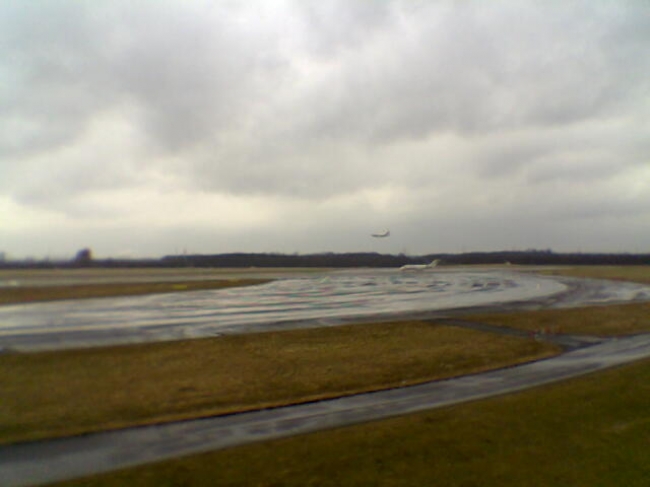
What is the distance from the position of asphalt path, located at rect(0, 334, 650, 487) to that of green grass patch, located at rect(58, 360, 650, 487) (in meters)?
0.45

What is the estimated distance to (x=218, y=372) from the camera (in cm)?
1343

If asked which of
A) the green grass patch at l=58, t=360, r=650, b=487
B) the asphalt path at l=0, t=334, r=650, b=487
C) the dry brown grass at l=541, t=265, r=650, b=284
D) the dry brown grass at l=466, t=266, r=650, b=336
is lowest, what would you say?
the asphalt path at l=0, t=334, r=650, b=487

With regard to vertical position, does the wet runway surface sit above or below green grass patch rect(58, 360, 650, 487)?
above

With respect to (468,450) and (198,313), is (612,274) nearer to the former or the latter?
(198,313)

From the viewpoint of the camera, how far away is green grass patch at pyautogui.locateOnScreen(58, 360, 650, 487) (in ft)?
22.8

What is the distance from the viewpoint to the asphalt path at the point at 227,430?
24.7 ft

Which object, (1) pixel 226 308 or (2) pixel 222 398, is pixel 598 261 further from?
(2) pixel 222 398

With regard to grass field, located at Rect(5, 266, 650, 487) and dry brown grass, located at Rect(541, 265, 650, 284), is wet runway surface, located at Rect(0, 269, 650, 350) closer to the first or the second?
grass field, located at Rect(5, 266, 650, 487)

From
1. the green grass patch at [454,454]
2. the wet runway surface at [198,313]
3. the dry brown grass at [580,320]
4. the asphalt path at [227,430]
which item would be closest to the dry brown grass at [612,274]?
the wet runway surface at [198,313]

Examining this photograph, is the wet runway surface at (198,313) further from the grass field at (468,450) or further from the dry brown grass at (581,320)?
the grass field at (468,450)

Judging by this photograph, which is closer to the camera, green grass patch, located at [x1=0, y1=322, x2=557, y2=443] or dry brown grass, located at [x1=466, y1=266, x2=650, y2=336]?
green grass patch, located at [x1=0, y1=322, x2=557, y2=443]

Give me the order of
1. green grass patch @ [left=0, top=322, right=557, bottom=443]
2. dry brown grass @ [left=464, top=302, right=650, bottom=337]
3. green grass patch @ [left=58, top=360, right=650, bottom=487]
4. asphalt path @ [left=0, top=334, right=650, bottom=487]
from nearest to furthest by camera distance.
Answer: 1. green grass patch @ [left=58, top=360, right=650, bottom=487]
2. asphalt path @ [left=0, top=334, right=650, bottom=487]
3. green grass patch @ [left=0, top=322, right=557, bottom=443]
4. dry brown grass @ [left=464, top=302, right=650, bottom=337]

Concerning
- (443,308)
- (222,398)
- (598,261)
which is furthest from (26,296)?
(598,261)

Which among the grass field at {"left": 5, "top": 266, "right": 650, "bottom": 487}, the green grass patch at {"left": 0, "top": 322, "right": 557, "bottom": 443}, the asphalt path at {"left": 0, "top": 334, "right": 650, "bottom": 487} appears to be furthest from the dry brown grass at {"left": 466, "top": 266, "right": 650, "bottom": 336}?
the grass field at {"left": 5, "top": 266, "right": 650, "bottom": 487}
